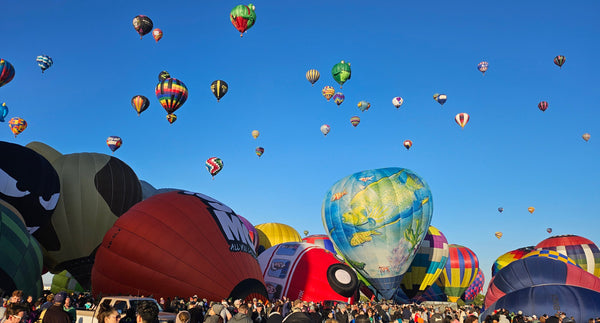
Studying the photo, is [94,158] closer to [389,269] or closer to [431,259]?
[389,269]

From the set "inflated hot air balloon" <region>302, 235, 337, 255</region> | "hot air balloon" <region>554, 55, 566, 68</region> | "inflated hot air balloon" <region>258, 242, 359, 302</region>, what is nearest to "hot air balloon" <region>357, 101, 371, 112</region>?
"inflated hot air balloon" <region>302, 235, 337, 255</region>

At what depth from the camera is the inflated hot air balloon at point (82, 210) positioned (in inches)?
805

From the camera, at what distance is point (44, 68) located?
33156 mm

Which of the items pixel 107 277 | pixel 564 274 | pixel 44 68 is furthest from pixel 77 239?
pixel 564 274

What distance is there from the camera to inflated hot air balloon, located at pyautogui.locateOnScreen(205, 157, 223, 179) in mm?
35812

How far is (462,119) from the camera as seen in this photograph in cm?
3881

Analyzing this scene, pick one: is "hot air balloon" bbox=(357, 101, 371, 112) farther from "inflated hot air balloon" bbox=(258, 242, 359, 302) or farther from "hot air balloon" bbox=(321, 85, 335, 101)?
"inflated hot air balloon" bbox=(258, 242, 359, 302)

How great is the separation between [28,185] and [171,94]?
1099 centimetres

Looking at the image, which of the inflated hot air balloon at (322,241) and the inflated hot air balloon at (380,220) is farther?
the inflated hot air balloon at (322,241)

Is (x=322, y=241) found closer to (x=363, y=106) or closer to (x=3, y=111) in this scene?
(x=363, y=106)

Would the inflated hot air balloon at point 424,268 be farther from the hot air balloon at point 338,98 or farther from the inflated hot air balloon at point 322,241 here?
the hot air balloon at point 338,98

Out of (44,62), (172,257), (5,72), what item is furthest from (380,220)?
(44,62)

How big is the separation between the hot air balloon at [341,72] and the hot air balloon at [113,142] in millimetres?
17515

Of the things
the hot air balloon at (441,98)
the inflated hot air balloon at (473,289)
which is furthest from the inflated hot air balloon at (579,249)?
the hot air balloon at (441,98)
